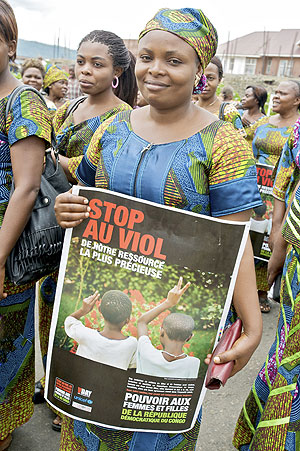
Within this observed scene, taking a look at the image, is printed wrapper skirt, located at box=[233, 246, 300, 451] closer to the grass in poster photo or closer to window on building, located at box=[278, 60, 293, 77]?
the grass in poster photo

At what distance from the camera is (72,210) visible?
4.43 feet

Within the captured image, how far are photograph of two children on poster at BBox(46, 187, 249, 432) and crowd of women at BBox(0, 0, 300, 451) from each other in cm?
9

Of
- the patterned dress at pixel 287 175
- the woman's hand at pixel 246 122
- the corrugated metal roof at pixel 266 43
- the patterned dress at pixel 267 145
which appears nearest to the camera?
the patterned dress at pixel 287 175

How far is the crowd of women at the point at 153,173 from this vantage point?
4.42ft

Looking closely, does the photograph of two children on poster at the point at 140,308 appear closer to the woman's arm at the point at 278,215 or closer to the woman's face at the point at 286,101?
the woman's arm at the point at 278,215

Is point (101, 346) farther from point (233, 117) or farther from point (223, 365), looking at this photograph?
point (233, 117)

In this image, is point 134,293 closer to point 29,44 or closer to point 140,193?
point 140,193

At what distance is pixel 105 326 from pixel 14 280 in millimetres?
605

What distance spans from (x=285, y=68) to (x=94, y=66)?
52.3 metres

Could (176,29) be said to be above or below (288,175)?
above

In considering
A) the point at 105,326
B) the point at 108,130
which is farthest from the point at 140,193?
the point at 105,326

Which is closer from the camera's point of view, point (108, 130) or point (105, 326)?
point (105, 326)

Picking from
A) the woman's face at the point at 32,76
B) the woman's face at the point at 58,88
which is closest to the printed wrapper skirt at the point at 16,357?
the woman's face at the point at 32,76

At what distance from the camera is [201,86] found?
5.04 ft
